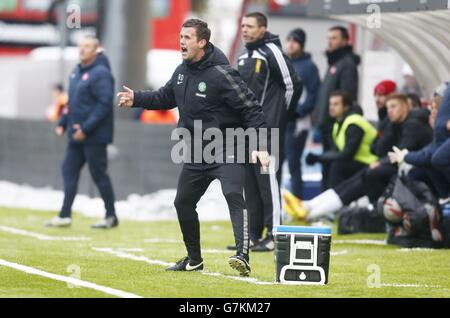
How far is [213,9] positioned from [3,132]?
45213 mm

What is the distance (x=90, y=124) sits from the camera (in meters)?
15.9

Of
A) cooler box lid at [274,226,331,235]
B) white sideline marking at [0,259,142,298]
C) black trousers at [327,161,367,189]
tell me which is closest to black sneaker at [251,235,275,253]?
black trousers at [327,161,367,189]

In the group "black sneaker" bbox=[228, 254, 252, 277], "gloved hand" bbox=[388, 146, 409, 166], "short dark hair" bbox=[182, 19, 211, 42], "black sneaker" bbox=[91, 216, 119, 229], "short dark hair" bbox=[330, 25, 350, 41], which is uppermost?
"short dark hair" bbox=[182, 19, 211, 42]

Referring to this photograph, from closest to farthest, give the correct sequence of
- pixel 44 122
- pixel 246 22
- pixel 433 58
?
pixel 246 22 < pixel 433 58 < pixel 44 122

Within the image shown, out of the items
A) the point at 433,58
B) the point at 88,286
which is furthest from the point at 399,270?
the point at 433,58

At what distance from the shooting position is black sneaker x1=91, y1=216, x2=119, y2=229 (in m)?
16.2

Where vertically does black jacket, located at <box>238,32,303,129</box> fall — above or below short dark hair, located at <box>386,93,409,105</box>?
above

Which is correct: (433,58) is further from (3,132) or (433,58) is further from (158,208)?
(3,132)

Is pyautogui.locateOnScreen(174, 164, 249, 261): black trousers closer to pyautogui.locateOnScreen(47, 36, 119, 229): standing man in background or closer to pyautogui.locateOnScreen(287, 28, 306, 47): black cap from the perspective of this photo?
pyautogui.locateOnScreen(47, 36, 119, 229): standing man in background

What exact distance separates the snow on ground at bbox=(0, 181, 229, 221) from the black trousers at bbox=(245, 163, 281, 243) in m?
4.13

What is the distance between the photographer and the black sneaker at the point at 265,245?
43.8 feet

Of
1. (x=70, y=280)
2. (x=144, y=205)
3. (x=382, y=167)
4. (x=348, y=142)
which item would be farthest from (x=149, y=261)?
(x=144, y=205)

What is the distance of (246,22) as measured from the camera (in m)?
13.4

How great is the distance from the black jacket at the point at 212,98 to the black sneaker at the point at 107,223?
5.44m
